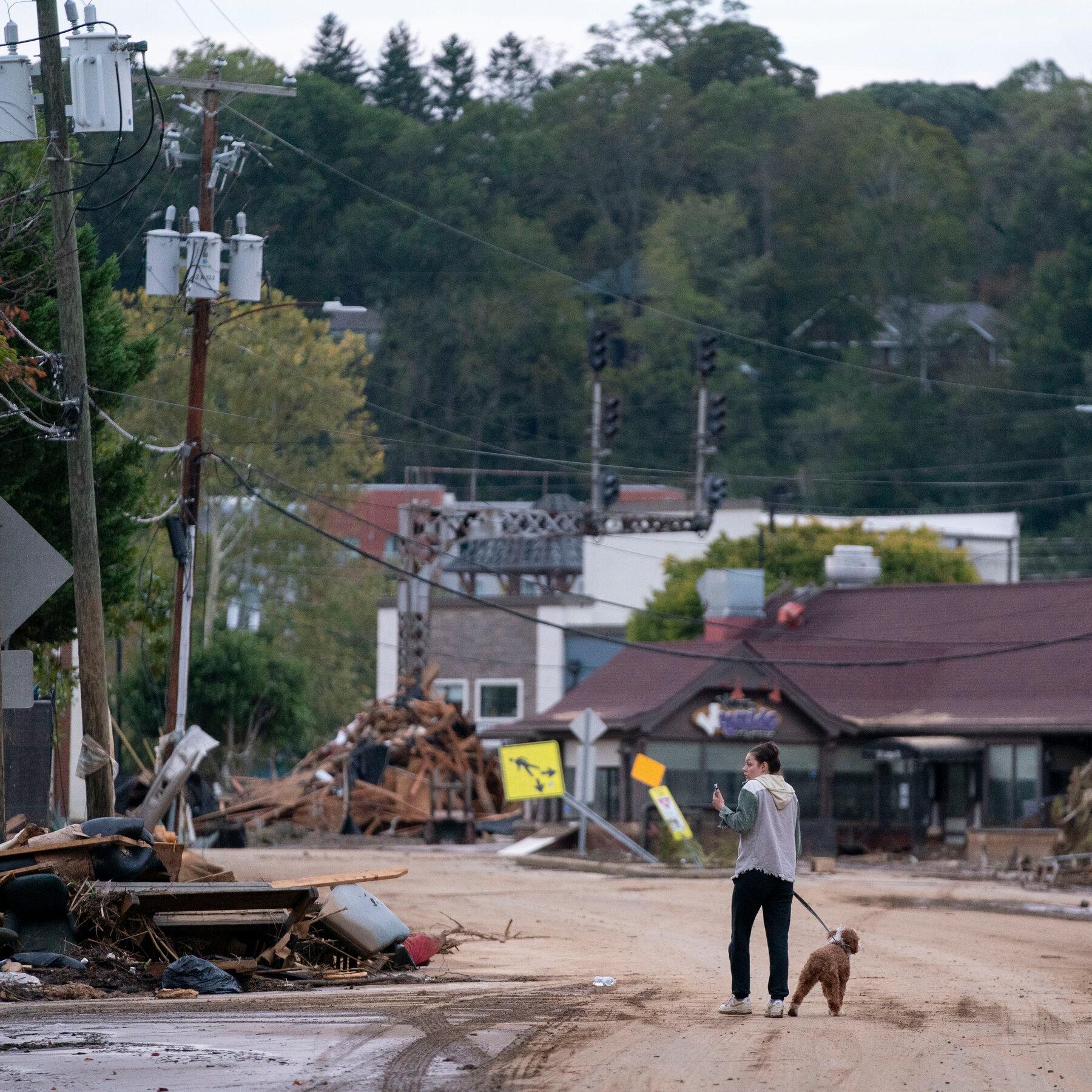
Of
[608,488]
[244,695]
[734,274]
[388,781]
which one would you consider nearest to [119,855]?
[388,781]

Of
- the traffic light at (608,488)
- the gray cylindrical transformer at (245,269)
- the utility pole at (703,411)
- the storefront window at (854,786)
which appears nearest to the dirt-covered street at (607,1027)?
the gray cylindrical transformer at (245,269)

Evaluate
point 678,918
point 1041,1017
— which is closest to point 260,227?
point 678,918

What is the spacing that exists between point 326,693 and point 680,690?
109 ft

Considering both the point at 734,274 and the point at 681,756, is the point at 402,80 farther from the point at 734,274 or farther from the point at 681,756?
the point at 681,756

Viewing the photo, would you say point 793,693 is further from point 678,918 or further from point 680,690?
point 678,918

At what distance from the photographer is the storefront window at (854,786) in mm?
37500

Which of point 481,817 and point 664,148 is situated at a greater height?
point 664,148

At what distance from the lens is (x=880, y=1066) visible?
32.0 feet

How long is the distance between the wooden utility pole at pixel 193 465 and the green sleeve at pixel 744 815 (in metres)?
14.2

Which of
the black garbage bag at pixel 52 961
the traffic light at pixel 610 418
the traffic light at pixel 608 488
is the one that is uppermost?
the traffic light at pixel 610 418

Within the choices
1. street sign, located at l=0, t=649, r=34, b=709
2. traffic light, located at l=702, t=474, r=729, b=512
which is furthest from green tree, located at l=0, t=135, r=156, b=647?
→ traffic light, located at l=702, t=474, r=729, b=512

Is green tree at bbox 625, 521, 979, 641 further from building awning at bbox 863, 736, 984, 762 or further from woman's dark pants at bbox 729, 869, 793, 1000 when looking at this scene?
woman's dark pants at bbox 729, 869, 793, 1000

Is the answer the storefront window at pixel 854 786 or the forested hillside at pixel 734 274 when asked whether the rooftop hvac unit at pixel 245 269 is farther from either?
the forested hillside at pixel 734 274

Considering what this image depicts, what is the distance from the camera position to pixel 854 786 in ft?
123
